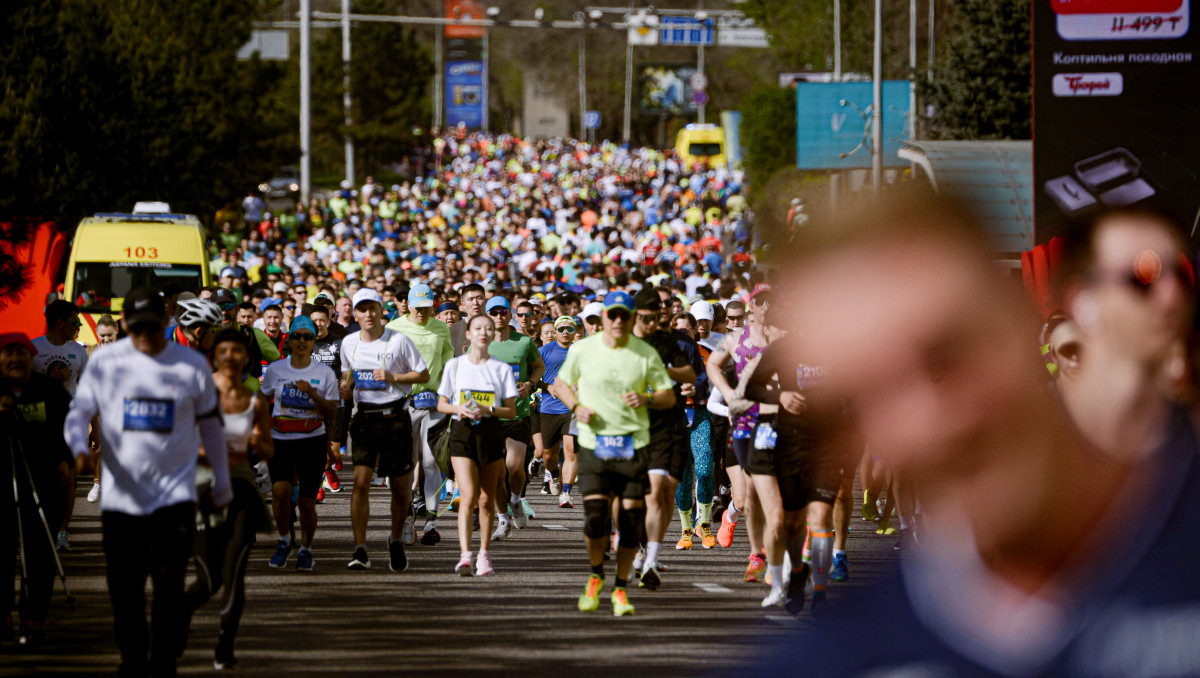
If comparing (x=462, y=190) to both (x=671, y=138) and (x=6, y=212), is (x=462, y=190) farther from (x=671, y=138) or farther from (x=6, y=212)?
(x=671, y=138)

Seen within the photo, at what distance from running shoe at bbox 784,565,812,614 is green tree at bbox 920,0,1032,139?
98.7 ft

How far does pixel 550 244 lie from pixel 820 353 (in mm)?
35255

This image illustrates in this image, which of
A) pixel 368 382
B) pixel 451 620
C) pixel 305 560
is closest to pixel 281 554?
pixel 305 560

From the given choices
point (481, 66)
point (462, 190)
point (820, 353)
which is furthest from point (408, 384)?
point (481, 66)

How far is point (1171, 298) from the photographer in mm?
2273

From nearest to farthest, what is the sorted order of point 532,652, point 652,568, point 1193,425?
point 1193,425, point 532,652, point 652,568

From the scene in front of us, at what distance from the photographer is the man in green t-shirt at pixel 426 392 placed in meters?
12.8

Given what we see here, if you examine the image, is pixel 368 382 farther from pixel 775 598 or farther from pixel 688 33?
pixel 688 33

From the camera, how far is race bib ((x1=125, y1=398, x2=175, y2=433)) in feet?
22.7

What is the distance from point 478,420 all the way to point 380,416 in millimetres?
715

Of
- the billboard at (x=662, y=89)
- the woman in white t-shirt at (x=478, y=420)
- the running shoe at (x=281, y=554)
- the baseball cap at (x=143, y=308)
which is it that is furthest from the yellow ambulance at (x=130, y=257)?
the billboard at (x=662, y=89)

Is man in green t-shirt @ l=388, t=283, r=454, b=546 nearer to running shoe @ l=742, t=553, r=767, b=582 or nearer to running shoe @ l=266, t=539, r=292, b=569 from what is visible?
running shoe @ l=266, t=539, r=292, b=569

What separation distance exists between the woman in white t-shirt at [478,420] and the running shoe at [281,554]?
1.17 meters

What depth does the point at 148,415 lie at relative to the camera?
6.92 metres
